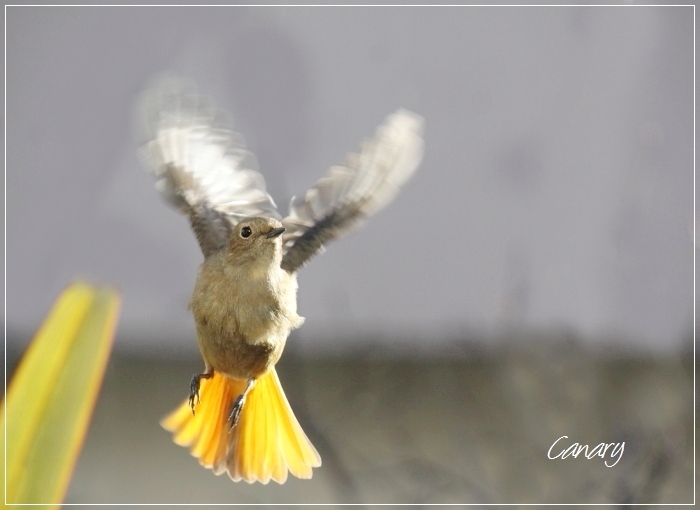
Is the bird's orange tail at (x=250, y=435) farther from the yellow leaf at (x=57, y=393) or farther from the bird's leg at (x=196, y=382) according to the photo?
the yellow leaf at (x=57, y=393)

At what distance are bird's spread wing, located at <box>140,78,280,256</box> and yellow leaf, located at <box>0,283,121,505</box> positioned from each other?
0.30 metres

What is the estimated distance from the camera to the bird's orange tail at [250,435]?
0.66 meters

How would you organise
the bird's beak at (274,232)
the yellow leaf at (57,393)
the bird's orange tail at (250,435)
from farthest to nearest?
the yellow leaf at (57,393) < the bird's orange tail at (250,435) < the bird's beak at (274,232)

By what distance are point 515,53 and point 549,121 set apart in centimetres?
11

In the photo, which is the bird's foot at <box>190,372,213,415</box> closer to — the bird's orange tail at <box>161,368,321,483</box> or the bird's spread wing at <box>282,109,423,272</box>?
the bird's orange tail at <box>161,368,321,483</box>

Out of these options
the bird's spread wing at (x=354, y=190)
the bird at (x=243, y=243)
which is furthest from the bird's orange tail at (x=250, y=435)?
the bird's spread wing at (x=354, y=190)

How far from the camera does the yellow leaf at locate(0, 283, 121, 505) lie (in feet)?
2.60

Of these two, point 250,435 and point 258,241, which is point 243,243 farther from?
point 250,435

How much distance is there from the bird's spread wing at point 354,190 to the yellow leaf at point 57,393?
37cm

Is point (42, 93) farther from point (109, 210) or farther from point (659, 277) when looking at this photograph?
point (659, 277)

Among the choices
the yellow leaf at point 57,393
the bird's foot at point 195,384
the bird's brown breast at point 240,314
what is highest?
the bird's brown breast at point 240,314

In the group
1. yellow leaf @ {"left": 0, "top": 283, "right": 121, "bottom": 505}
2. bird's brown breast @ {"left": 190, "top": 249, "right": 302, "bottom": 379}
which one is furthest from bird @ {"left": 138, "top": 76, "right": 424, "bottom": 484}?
yellow leaf @ {"left": 0, "top": 283, "right": 121, "bottom": 505}

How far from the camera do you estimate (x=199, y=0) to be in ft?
2.77

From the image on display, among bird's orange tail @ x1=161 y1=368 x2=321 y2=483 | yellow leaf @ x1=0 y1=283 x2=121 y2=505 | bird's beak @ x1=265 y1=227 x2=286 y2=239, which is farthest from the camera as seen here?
yellow leaf @ x1=0 y1=283 x2=121 y2=505
